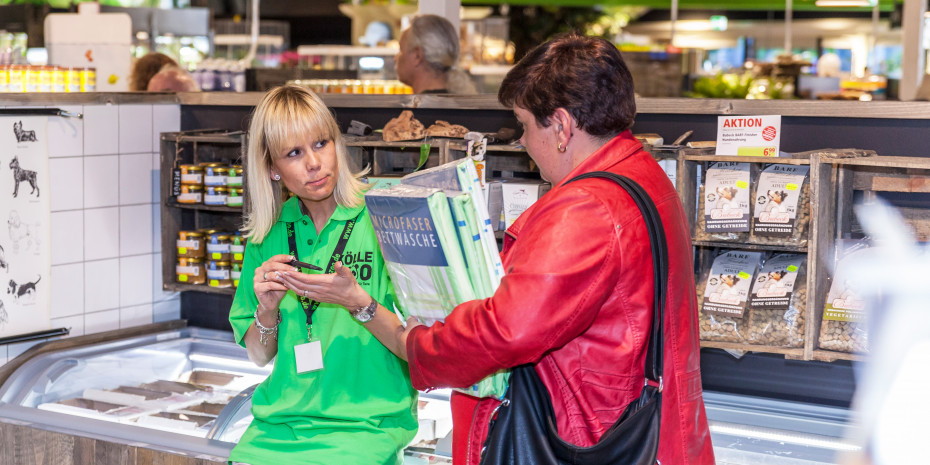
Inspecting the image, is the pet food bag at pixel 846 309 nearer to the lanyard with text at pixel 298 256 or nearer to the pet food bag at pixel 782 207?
the pet food bag at pixel 782 207

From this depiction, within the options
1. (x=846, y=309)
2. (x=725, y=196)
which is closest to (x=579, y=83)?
(x=725, y=196)

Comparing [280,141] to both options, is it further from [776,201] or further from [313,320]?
[776,201]

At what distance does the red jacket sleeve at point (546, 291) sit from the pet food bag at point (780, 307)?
66.1 inches

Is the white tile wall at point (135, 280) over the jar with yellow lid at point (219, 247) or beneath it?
beneath

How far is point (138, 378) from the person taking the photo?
13.1ft

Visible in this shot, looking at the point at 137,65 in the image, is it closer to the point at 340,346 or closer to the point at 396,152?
the point at 396,152

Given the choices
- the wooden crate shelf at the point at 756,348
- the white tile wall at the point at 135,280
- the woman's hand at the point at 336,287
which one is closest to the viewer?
the woman's hand at the point at 336,287

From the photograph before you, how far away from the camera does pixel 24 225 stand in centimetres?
387

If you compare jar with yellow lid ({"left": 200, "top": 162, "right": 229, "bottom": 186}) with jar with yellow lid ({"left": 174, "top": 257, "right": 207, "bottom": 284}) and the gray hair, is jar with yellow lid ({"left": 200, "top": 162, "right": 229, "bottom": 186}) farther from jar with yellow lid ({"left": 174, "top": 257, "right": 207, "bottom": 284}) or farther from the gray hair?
the gray hair

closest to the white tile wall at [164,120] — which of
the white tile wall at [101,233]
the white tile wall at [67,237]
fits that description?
the white tile wall at [101,233]

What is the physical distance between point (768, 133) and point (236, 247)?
225cm

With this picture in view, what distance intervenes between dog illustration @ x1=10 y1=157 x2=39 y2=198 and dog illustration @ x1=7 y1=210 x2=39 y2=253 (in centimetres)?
10

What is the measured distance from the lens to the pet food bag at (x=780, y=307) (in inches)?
124

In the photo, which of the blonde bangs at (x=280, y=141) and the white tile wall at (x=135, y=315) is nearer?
the blonde bangs at (x=280, y=141)
